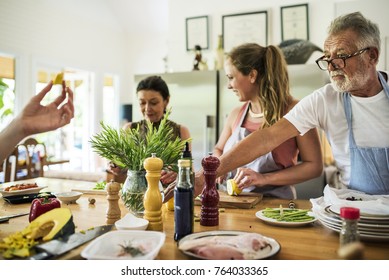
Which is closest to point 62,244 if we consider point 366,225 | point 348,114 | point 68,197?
point 68,197

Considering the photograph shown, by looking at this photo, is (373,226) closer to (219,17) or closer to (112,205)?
(112,205)

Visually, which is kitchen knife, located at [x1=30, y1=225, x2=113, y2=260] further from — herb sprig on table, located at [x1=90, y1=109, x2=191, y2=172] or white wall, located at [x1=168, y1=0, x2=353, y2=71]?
white wall, located at [x1=168, y1=0, x2=353, y2=71]

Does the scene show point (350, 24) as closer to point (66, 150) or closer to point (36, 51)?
point (36, 51)

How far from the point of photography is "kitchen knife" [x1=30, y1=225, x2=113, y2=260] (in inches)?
29.4

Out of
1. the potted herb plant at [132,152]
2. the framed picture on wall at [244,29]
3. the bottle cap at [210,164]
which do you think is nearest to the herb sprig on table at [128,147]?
the potted herb plant at [132,152]

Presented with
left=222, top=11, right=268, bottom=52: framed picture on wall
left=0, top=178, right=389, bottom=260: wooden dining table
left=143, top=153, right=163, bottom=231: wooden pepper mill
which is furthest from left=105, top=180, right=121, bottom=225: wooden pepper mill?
left=222, top=11, right=268, bottom=52: framed picture on wall

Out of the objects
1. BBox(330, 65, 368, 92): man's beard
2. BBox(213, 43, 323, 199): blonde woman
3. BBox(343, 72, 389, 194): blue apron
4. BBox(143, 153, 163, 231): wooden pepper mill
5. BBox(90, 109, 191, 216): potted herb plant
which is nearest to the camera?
BBox(143, 153, 163, 231): wooden pepper mill

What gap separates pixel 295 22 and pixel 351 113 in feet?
8.62

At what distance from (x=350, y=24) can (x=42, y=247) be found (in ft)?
4.03

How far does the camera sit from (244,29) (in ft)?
12.8

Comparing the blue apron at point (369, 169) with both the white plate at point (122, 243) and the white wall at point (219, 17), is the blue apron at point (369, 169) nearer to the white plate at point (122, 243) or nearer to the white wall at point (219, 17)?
the white plate at point (122, 243)

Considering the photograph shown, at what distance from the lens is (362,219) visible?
0.88m

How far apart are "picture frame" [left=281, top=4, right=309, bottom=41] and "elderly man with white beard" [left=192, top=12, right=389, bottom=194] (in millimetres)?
2423

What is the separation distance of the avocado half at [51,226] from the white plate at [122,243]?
0.36 ft
